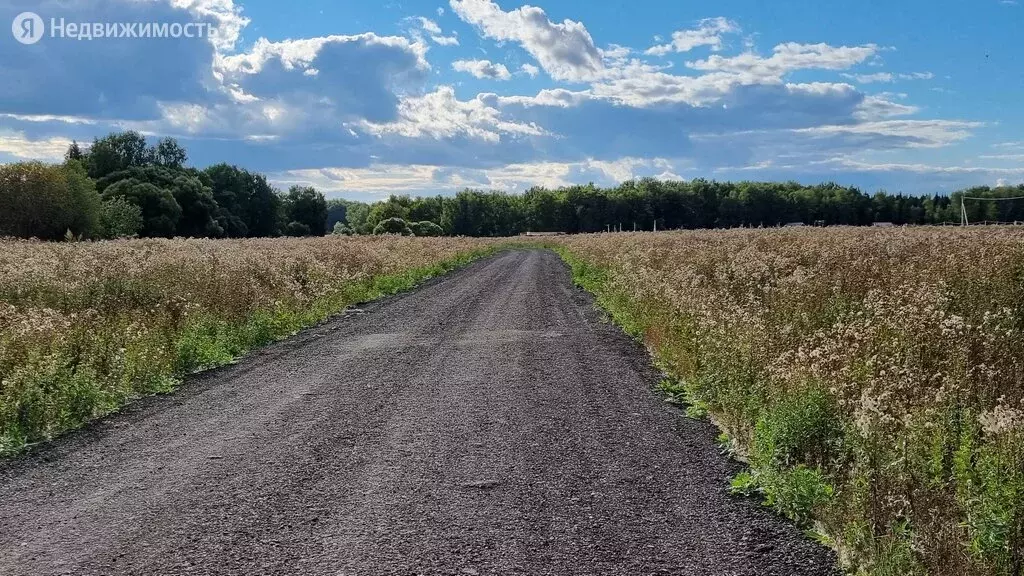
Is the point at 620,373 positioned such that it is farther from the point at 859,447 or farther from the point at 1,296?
the point at 1,296

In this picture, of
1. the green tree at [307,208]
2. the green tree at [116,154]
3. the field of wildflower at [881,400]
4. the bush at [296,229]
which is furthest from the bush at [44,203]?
the green tree at [307,208]

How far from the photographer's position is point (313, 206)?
133 metres

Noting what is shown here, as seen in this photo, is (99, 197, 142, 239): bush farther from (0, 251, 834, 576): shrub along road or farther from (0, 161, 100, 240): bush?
(0, 251, 834, 576): shrub along road

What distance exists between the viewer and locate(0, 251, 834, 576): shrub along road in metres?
5.04

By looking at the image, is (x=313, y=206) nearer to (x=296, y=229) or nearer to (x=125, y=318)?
(x=296, y=229)

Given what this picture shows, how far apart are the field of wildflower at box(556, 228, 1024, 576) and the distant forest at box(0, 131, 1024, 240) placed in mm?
22904

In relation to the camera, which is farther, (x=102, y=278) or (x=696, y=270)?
(x=696, y=270)

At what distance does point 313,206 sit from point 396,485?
435 ft

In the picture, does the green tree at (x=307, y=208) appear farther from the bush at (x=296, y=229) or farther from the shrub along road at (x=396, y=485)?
the shrub along road at (x=396, y=485)

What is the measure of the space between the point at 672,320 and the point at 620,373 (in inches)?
94.8

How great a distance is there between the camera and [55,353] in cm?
989

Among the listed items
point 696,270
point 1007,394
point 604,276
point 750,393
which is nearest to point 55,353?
point 750,393

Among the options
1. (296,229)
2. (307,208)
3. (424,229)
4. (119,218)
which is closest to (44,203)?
(119,218)

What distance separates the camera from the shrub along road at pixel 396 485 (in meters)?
5.04
